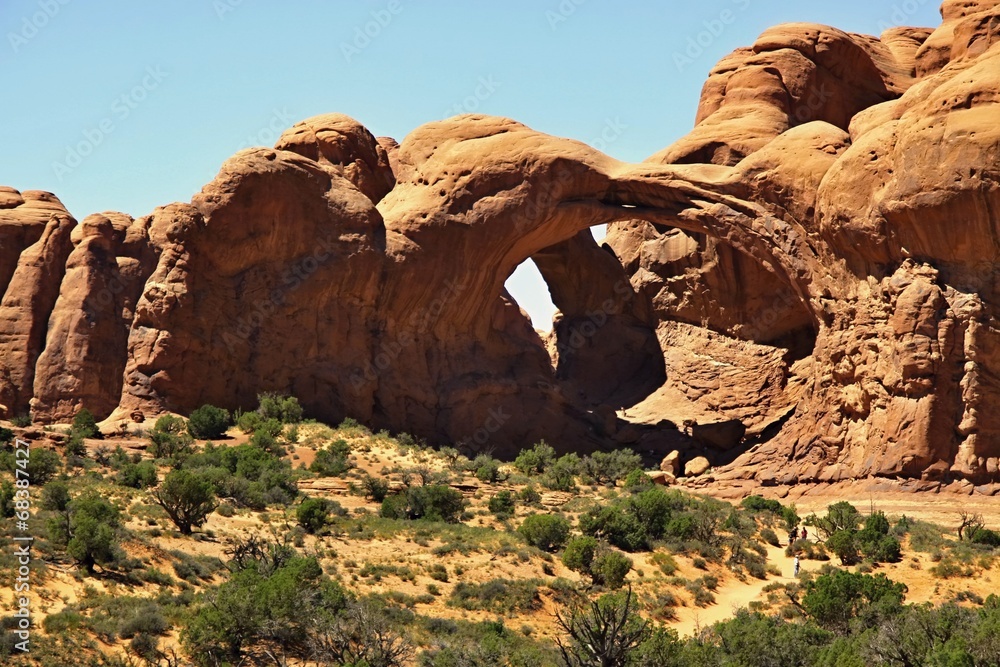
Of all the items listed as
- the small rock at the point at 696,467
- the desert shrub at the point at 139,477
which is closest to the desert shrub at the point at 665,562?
the desert shrub at the point at 139,477

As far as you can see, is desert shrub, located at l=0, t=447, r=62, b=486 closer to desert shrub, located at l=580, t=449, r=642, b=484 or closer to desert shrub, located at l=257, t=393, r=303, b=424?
desert shrub, located at l=257, t=393, r=303, b=424

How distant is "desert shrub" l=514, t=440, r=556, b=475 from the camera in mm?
37062

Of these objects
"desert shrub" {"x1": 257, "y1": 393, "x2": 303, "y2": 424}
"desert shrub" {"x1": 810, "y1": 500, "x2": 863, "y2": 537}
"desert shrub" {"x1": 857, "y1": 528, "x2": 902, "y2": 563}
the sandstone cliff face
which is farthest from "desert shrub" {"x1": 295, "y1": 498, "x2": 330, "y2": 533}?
"desert shrub" {"x1": 857, "y1": 528, "x2": 902, "y2": 563}

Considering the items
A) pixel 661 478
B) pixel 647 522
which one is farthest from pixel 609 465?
pixel 647 522

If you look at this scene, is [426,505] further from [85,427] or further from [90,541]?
[85,427]

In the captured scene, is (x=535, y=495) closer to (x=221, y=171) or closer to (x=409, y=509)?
(x=409, y=509)

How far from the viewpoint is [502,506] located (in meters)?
31.1

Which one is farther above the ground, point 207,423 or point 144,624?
point 207,423

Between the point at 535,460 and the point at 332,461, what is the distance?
620cm

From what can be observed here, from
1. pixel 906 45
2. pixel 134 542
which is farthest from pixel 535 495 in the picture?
pixel 906 45

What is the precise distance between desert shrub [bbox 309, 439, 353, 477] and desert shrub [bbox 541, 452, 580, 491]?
5228 millimetres

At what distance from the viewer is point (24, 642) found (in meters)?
18.0

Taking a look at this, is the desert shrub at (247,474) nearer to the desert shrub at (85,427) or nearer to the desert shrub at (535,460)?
the desert shrub at (85,427)

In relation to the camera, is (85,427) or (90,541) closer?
(90,541)
